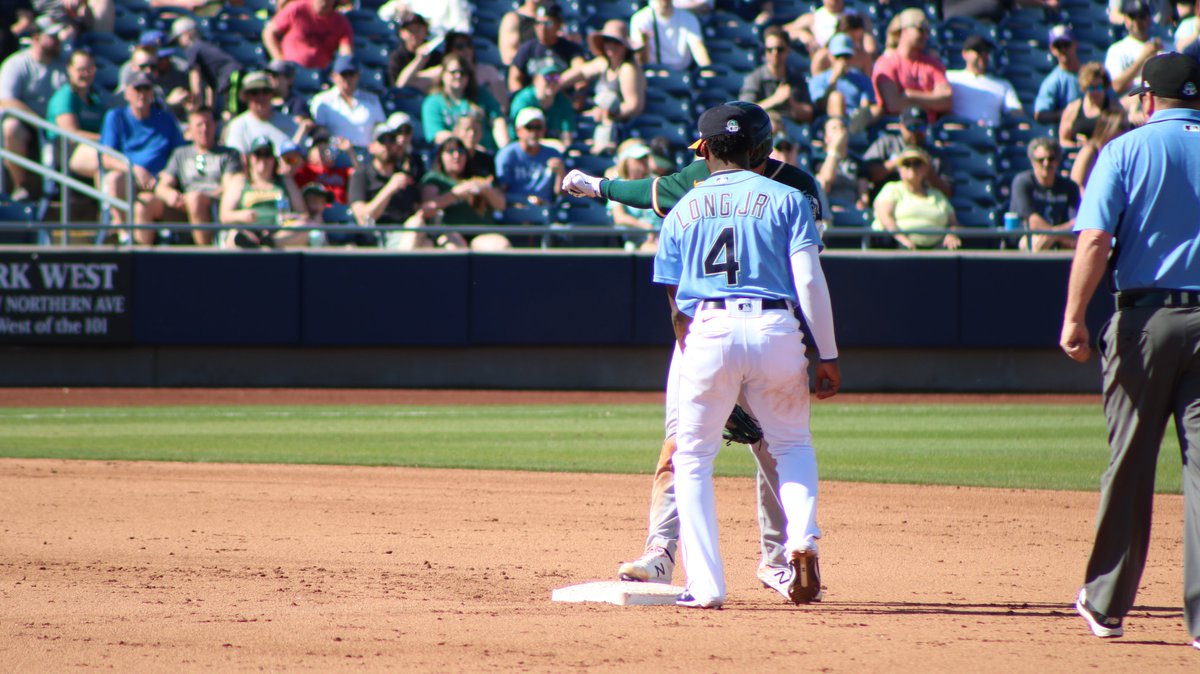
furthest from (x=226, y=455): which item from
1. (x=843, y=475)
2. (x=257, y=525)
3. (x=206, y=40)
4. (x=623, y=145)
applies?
(x=206, y=40)

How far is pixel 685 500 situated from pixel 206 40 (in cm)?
1312

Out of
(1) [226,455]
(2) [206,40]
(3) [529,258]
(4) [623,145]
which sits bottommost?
(1) [226,455]

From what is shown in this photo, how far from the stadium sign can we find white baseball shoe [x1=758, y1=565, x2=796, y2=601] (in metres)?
10.3

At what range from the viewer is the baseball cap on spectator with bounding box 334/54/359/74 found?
15469 mm

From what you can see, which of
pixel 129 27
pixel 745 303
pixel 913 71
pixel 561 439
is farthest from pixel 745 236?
pixel 129 27

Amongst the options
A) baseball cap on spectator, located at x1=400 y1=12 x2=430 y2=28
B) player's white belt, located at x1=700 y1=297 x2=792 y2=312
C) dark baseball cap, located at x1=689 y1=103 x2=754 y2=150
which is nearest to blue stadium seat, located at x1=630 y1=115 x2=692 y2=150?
baseball cap on spectator, located at x1=400 y1=12 x2=430 y2=28

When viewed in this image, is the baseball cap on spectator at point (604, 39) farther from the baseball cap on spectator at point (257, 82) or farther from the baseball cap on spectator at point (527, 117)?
the baseball cap on spectator at point (257, 82)

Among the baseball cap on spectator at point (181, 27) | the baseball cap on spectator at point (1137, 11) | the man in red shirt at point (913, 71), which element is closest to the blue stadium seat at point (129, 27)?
the baseball cap on spectator at point (181, 27)

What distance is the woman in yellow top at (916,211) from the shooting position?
588 inches

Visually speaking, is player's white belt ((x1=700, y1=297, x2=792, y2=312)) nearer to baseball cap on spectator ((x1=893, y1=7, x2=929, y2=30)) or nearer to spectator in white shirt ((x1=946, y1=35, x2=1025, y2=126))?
baseball cap on spectator ((x1=893, y1=7, x2=929, y2=30))

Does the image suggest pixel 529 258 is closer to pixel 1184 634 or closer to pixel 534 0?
pixel 534 0

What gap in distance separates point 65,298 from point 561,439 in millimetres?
5784

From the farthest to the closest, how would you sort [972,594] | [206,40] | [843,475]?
[206,40] → [843,475] → [972,594]

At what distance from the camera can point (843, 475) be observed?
30.9 feet
